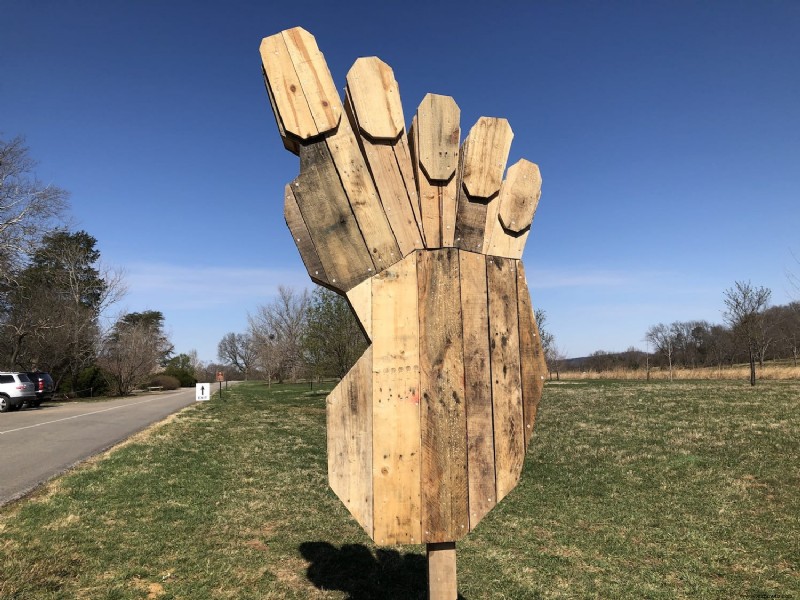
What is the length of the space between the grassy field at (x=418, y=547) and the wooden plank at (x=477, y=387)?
2844 millimetres

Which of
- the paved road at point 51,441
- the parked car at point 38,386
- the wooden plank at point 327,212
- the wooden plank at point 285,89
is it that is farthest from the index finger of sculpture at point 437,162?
the parked car at point 38,386

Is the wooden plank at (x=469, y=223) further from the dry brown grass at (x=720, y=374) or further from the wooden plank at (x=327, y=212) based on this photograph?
the dry brown grass at (x=720, y=374)

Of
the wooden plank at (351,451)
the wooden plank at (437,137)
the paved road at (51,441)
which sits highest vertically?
the wooden plank at (437,137)

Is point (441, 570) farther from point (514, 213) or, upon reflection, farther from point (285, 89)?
point (285, 89)

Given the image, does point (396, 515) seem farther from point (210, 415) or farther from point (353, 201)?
point (210, 415)

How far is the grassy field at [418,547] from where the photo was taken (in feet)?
15.3

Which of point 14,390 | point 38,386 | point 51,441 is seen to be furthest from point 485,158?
point 38,386

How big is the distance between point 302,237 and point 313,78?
0.68 meters

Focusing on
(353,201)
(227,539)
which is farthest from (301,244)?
(227,539)

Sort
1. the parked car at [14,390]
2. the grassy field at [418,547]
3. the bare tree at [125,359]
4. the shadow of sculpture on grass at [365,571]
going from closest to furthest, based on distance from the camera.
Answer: the shadow of sculpture on grass at [365,571] → the grassy field at [418,547] → the parked car at [14,390] → the bare tree at [125,359]

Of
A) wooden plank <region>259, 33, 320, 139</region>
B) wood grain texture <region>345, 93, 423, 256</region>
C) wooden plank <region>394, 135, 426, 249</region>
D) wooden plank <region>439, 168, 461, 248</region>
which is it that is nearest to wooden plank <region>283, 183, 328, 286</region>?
wooden plank <region>259, 33, 320, 139</region>

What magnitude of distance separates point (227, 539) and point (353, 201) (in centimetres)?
518

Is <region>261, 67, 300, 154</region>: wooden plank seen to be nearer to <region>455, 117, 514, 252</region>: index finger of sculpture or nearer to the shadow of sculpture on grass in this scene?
<region>455, 117, 514, 252</region>: index finger of sculpture

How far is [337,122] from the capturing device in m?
2.16
